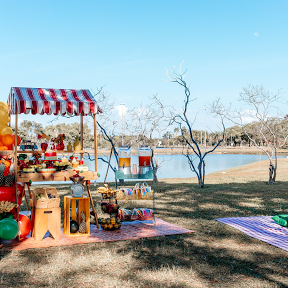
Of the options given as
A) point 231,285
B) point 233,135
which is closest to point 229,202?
point 231,285

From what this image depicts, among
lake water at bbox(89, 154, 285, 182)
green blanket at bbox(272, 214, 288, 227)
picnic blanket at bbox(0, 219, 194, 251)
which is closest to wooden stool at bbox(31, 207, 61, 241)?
picnic blanket at bbox(0, 219, 194, 251)

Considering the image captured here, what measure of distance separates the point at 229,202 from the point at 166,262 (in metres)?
4.39

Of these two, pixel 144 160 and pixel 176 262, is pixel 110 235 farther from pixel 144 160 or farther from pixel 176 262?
pixel 176 262

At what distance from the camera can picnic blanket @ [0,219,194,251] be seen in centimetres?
436

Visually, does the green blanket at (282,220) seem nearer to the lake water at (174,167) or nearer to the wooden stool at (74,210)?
the wooden stool at (74,210)

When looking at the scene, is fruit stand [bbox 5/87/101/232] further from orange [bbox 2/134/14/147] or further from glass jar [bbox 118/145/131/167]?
glass jar [bbox 118/145/131/167]

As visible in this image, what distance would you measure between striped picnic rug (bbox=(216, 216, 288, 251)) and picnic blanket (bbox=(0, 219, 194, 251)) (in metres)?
0.97

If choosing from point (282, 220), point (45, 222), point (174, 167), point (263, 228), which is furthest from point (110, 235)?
point (174, 167)

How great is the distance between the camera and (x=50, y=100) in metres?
4.80

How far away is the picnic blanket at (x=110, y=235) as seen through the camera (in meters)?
4.36

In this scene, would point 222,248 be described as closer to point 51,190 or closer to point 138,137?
point 51,190

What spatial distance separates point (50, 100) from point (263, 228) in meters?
3.98

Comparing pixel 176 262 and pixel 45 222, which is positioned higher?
pixel 45 222

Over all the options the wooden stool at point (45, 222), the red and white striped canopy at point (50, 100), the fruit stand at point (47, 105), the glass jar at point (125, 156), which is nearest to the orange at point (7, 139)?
the fruit stand at point (47, 105)
